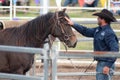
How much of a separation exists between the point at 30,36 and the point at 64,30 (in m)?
0.61

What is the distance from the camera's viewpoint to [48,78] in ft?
17.7

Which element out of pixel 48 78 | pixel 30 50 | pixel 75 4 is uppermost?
pixel 30 50

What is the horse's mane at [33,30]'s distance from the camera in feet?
24.6

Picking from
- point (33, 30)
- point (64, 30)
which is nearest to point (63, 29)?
point (64, 30)

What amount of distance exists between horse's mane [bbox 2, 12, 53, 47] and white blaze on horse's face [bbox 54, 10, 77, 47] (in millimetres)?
210

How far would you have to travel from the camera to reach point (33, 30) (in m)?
7.55

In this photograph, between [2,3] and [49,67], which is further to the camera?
[2,3]

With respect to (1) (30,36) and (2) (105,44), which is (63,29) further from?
(2) (105,44)

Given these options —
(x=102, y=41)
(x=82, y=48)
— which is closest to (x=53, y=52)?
(x=102, y=41)

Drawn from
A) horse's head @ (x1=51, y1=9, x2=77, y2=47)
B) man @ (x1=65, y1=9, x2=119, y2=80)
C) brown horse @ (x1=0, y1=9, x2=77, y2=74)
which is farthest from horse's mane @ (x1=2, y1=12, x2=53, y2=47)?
man @ (x1=65, y1=9, x2=119, y2=80)

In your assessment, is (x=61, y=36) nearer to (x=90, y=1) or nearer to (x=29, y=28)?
(x=29, y=28)

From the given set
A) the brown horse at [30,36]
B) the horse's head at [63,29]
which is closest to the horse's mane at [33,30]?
the brown horse at [30,36]

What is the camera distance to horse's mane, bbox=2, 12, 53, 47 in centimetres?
749

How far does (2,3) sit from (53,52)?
14868mm
